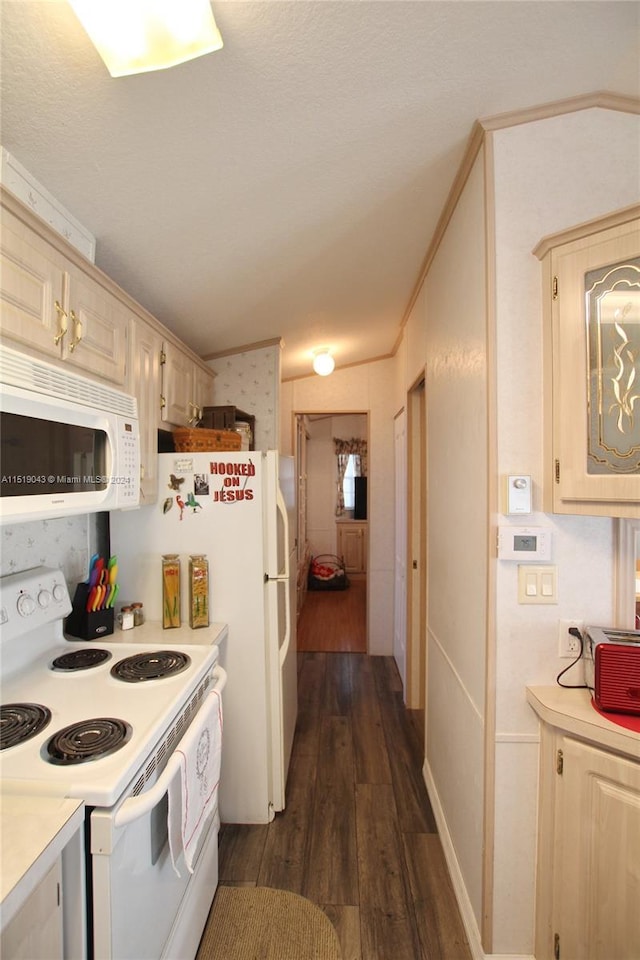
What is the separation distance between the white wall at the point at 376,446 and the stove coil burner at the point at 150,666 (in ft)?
7.57

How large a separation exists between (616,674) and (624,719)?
0.11 metres

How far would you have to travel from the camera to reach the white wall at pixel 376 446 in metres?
3.60

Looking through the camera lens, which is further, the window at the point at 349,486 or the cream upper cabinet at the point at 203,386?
the window at the point at 349,486

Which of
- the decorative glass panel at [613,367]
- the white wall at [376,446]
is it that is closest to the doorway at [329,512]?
the white wall at [376,446]

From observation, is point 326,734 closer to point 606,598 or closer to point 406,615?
point 406,615

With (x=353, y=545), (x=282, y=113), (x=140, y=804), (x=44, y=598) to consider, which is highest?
(x=282, y=113)

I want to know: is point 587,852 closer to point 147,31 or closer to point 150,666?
point 150,666

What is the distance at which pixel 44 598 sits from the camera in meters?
1.36

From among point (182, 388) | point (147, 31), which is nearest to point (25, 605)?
point (182, 388)

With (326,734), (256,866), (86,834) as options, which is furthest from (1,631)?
(326,734)

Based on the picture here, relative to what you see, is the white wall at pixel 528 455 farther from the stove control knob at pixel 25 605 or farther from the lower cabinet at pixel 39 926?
the stove control knob at pixel 25 605

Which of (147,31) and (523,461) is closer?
(147,31)

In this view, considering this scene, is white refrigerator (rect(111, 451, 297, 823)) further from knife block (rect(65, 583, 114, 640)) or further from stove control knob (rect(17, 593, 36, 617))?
stove control knob (rect(17, 593, 36, 617))

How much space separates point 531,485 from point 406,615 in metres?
1.92
